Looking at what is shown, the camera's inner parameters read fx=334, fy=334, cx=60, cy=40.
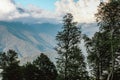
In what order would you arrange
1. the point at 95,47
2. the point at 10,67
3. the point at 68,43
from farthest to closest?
1. the point at 10,67
2. the point at 95,47
3. the point at 68,43

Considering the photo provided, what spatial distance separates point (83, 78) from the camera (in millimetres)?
79375

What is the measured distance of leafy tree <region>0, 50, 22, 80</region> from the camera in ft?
361

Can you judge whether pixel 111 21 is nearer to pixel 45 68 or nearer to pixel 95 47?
pixel 95 47

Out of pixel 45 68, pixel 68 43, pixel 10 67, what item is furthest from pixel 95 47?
pixel 45 68

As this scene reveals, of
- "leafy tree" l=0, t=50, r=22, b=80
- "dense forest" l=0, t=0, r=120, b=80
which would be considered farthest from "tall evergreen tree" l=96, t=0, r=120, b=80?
"leafy tree" l=0, t=50, r=22, b=80

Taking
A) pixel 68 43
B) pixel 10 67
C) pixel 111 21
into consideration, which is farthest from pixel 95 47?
pixel 10 67

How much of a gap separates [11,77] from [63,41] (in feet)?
174

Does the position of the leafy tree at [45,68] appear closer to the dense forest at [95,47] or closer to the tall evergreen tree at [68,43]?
the dense forest at [95,47]

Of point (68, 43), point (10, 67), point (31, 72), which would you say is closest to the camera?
point (68, 43)

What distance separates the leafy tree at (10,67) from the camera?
361 feet

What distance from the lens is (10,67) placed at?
363 feet

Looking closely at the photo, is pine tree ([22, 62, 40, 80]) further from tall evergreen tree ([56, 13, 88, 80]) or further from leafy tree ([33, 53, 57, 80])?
tall evergreen tree ([56, 13, 88, 80])

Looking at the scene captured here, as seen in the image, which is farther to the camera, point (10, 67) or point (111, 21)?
point (10, 67)

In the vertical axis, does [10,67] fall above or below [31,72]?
above
